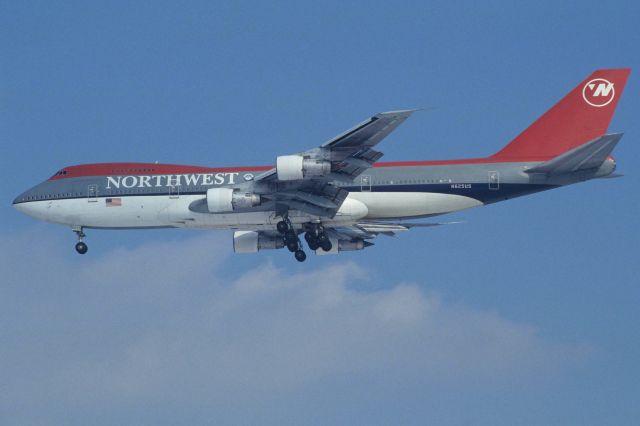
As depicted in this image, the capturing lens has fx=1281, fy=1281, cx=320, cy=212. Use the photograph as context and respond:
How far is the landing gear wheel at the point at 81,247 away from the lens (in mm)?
64812

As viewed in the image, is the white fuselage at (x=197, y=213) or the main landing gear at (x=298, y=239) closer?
the white fuselage at (x=197, y=213)

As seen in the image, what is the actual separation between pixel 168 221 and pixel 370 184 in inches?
392

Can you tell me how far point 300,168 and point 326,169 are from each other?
111cm

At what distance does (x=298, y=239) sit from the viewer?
200 feet

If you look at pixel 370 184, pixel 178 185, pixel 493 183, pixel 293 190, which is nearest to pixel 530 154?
pixel 493 183

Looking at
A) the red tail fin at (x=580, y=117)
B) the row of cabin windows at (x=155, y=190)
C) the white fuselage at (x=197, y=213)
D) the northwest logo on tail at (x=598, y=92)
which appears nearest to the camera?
the white fuselage at (x=197, y=213)

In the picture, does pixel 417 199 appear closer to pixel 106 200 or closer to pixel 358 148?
pixel 358 148

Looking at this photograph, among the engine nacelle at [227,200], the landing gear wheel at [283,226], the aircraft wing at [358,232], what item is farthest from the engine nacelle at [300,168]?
the aircraft wing at [358,232]

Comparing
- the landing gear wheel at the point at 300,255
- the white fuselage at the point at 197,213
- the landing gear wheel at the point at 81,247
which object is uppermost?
the white fuselage at the point at 197,213

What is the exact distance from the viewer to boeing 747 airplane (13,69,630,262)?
56.1m

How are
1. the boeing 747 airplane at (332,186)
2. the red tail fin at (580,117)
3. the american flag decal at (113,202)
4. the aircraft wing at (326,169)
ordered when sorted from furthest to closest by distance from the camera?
the american flag decal at (113,202) → the red tail fin at (580,117) → the boeing 747 airplane at (332,186) → the aircraft wing at (326,169)

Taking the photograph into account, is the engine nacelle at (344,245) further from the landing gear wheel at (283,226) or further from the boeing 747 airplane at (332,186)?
the landing gear wheel at (283,226)

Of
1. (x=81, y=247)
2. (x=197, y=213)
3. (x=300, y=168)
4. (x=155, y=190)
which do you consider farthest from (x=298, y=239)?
(x=81, y=247)

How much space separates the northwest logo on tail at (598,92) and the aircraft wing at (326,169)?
1265cm
